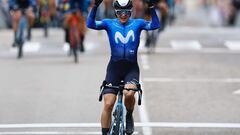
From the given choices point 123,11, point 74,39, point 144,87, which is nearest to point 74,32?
point 74,39

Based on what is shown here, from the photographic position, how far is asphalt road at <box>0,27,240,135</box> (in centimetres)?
1452

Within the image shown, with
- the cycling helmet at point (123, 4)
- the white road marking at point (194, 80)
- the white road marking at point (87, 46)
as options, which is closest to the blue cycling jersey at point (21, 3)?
the white road marking at point (87, 46)

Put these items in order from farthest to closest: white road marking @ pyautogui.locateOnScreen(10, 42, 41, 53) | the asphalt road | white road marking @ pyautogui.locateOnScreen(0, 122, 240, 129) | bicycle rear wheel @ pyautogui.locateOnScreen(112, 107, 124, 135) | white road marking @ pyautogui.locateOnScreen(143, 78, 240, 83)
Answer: white road marking @ pyautogui.locateOnScreen(10, 42, 41, 53)
white road marking @ pyautogui.locateOnScreen(143, 78, 240, 83)
the asphalt road
white road marking @ pyautogui.locateOnScreen(0, 122, 240, 129)
bicycle rear wheel @ pyautogui.locateOnScreen(112, 107, 124, 135)

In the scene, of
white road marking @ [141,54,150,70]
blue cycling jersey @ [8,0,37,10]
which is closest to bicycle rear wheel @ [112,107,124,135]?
white road marking @ [141,54,150,70]

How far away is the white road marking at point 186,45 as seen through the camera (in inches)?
1117

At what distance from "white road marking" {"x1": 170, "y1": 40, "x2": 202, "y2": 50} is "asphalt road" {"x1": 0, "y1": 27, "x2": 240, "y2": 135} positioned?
29mm

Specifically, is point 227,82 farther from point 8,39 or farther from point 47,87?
point 8,39

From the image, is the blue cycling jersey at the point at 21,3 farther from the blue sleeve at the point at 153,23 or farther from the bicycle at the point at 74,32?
the blue sleeve at the point at 153,23

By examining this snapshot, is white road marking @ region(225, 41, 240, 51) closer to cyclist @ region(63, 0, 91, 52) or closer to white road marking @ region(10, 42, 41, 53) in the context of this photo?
white road marking @ region(10, 42, 41, 53)

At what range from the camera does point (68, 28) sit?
24.0 metres

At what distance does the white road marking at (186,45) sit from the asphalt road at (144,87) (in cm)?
3

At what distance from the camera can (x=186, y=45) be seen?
29.3 m

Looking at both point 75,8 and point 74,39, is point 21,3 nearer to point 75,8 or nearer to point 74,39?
point 75,8

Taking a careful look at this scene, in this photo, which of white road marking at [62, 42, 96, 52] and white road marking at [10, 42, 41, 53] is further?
white road marking at [62, 42, 96, 52]
